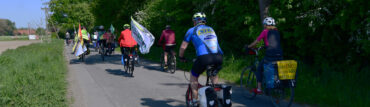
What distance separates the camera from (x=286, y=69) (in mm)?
5156

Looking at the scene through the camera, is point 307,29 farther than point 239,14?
No

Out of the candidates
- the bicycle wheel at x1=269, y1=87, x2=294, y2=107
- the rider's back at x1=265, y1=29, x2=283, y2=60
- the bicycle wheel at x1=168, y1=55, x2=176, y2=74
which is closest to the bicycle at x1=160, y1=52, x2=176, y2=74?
the bicycle wheel at x1=168, y1=55, x2=176, y2=74

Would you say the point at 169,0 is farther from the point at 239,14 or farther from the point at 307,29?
the point at 307,29

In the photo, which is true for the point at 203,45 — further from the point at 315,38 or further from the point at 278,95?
the point at 315,38

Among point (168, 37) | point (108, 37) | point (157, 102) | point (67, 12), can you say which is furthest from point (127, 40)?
point (67, 12)

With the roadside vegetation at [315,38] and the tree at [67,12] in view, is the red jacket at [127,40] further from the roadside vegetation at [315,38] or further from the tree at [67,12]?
the tree at [67,12]

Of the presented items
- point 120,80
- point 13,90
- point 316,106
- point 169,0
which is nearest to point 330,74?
point 316,106

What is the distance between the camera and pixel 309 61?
10156mm

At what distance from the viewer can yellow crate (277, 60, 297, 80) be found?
5.13 m

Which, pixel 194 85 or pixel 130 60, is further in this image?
pixel 130 60

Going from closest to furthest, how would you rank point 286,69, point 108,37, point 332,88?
point 286,69, point 332,88, point 108,37

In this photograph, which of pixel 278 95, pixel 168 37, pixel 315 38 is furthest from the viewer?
pixel 168 37

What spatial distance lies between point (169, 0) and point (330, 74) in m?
8.01

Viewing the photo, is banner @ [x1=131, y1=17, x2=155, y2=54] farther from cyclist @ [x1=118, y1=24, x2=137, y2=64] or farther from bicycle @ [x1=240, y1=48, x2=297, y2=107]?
bicycle @ [x1=240, y1=48, x2=297, y2=107]
